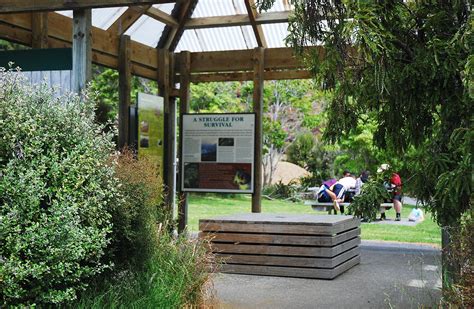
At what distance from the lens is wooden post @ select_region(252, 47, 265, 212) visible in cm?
1167

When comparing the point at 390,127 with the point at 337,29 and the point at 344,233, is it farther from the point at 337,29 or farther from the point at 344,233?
the point at 344,233

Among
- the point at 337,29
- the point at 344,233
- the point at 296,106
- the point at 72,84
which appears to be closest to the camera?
the point at 337,29

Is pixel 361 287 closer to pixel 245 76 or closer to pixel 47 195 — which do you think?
pixel 47 195

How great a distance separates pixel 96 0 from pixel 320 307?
3.80 metres

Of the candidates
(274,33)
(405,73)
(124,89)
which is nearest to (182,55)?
(274,33)

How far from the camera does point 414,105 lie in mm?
5820

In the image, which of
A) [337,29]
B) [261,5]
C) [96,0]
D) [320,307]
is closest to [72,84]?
[96,0]

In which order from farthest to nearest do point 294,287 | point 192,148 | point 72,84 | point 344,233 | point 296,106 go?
point 296,106 < point 192,148 < point 344,233 < point 294,287 < point 72,84

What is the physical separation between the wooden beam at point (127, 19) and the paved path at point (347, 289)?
4810 millimetres

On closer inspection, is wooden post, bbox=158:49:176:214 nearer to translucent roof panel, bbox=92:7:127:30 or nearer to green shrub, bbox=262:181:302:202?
translucent roof panel, bbox=92:7:127:30

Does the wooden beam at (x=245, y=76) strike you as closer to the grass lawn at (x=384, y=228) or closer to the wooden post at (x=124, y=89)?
the wooden post at (x=124, y=89)

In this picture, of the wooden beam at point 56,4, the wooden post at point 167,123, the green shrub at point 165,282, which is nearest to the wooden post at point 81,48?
the wooden beam at point 56,4

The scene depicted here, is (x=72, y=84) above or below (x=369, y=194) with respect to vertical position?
above

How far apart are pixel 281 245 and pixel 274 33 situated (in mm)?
4888
